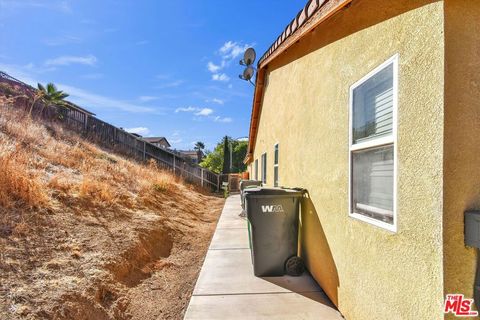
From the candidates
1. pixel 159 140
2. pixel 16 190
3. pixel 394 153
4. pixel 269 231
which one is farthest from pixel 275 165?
pixel 159 140

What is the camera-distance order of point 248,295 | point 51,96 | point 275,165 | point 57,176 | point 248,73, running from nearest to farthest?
point 248,295 < point 57,176 < point 275,165 < point 248,73 < point 51,96

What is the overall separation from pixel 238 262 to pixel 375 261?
2.73 metres

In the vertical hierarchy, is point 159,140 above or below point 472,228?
above

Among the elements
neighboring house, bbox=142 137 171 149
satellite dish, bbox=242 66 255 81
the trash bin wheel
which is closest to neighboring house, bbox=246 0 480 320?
the trash bin wheel

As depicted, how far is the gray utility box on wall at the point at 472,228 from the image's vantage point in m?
1.42

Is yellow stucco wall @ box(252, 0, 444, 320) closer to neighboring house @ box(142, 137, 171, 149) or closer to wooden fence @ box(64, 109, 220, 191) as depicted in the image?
wooden fence @ box(64, 109, 220, 191)

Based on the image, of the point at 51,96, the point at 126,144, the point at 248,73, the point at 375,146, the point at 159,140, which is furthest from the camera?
the point at 159,140

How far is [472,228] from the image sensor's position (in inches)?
56.9

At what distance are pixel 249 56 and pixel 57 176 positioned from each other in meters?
7.07

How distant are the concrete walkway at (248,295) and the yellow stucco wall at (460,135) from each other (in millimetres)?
1745

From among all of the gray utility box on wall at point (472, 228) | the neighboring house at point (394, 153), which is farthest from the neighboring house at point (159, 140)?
the gray utility box on wall at point (472, 228)

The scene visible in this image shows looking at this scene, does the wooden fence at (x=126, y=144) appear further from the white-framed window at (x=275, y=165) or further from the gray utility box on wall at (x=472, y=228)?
the gray utility box on wall at (x=472, y=228)

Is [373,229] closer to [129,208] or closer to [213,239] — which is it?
[213,239]

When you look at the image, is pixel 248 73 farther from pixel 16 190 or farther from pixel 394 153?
pixel 394 153
